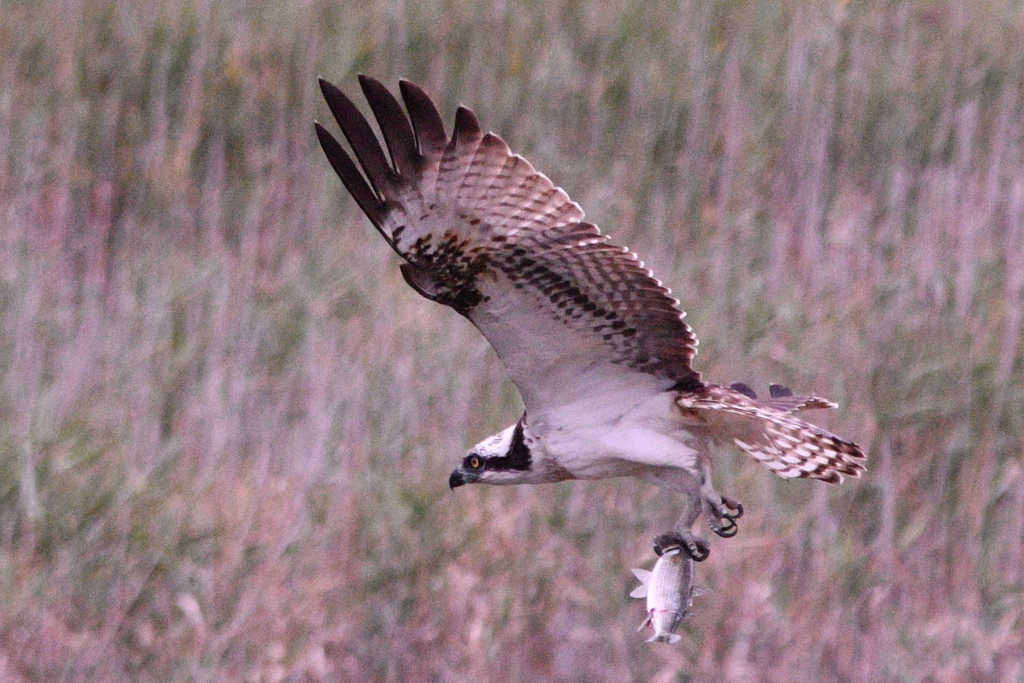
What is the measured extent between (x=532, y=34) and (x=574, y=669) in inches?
106

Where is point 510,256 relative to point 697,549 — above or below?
above

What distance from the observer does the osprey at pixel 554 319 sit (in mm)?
2938

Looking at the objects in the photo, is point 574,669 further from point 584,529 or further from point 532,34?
point 532,34

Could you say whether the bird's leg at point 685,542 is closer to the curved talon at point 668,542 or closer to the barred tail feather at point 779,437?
the curved talon at point 668,542

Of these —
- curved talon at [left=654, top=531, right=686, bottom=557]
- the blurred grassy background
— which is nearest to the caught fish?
curved talon at [left=654, top=531, right=686, bottom=557]

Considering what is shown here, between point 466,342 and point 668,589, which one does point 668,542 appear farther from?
point 466,342

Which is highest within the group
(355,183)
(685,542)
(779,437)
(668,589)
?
(355,183)

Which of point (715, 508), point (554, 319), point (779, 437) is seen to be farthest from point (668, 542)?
point (554, 319)

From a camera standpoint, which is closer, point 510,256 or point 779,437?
point 510,256

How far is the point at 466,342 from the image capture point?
486 centimetres

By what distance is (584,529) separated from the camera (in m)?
4.46

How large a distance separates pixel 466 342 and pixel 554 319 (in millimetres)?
1673

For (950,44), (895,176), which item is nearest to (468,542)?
(895,176)

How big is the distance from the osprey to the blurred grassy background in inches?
40.7
